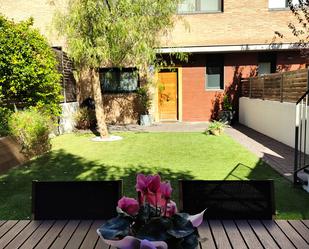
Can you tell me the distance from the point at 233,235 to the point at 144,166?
18.8ft

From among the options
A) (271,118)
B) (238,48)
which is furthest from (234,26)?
(271,118)

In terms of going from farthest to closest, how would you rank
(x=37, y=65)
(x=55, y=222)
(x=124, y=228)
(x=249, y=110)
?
(x=249, y=110), (x=37, y=65), (x=55, y=222), (x=124, y=228)

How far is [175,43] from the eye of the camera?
1628 cm

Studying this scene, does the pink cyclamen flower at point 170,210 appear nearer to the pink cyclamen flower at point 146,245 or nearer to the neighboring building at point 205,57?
the pink cyclamen flower at point 146,245

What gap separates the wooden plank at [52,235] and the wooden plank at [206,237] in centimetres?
93

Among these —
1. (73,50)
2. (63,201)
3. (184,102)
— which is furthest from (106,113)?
(63,201)

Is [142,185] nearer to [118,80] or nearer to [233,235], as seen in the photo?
[233,235]

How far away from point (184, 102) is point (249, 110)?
136 inches

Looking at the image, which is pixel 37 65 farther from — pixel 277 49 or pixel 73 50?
pixel 277 49

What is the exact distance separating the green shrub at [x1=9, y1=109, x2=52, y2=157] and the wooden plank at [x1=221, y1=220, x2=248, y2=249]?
297 inches

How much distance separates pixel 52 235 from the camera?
2.27 metres

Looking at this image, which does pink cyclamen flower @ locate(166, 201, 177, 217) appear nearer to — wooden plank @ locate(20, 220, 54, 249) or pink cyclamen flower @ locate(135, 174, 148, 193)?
pink cyclamen flower @ locate(135, 174, 148, 193)

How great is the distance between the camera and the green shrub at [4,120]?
28.3ft

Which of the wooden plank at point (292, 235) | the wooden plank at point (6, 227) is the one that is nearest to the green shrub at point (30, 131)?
the wooden plank at point (6, 227)
